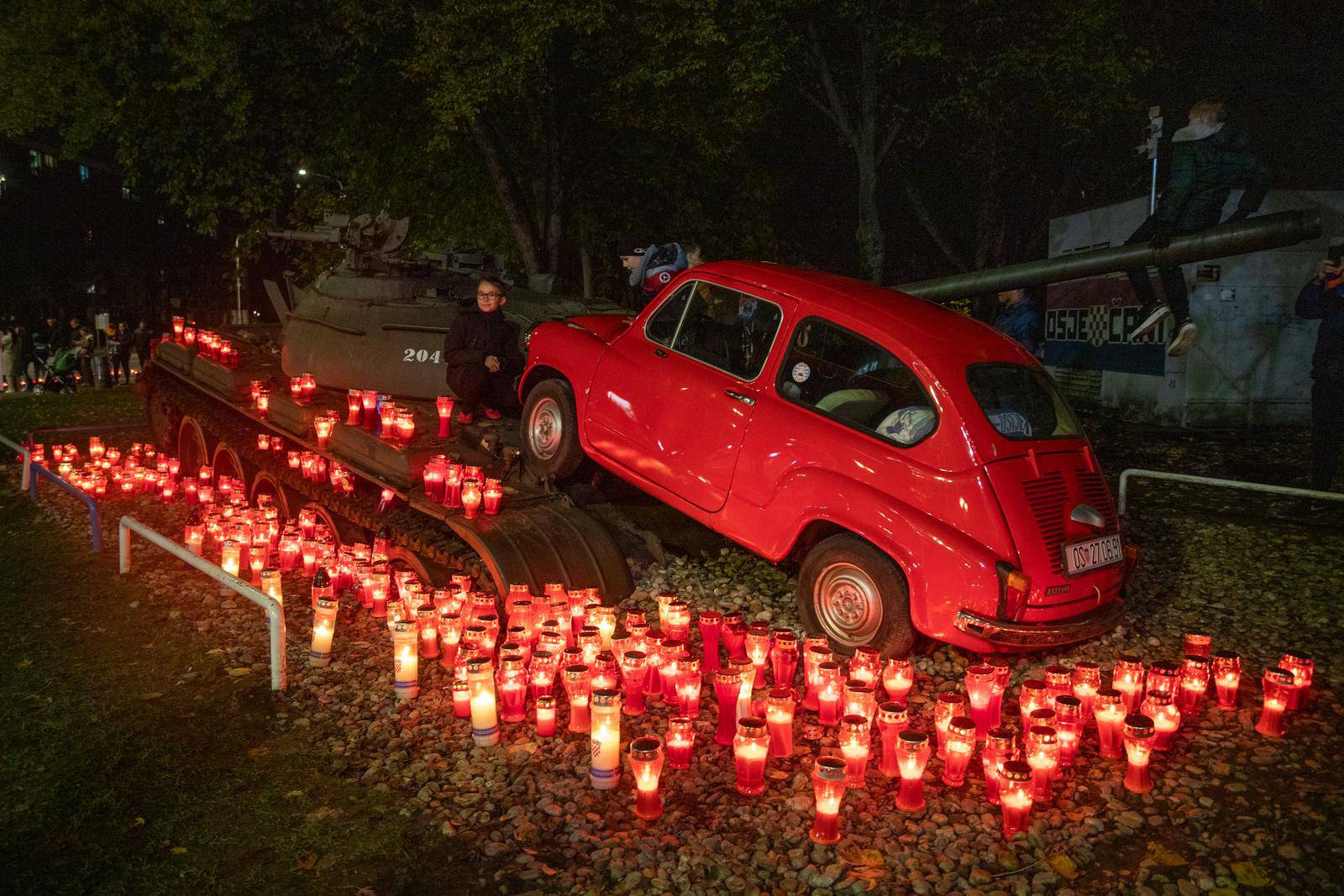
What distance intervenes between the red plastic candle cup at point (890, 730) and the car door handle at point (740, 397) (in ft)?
7.74

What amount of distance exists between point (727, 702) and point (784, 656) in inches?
24.2

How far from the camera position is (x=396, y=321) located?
33.6ft

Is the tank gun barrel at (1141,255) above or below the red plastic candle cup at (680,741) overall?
above

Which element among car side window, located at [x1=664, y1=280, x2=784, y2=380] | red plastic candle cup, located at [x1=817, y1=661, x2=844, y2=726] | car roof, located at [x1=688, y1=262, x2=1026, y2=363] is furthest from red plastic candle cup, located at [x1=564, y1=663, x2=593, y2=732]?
car roof, located at [x1=688, y1=262, x2=1026, y2=363]

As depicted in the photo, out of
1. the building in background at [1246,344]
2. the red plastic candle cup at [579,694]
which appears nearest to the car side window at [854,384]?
the red plastic candle cup at [579,694]

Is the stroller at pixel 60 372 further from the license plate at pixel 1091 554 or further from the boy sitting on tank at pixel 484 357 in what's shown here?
the license plate at pixel 1091 554

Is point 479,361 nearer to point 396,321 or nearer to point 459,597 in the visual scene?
point 396,321

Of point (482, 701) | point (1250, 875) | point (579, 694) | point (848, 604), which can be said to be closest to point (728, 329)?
point (848, 604)

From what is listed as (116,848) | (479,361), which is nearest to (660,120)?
(479,361)

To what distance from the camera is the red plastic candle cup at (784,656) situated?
582 centimetres

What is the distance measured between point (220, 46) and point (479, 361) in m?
12.2

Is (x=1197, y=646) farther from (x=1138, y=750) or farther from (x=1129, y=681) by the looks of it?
(x=1138, y=750)

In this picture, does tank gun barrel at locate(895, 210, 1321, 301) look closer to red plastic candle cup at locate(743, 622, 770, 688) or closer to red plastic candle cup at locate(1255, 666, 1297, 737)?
red plastic candle cup at locate(1255, 666, 1297, 737)

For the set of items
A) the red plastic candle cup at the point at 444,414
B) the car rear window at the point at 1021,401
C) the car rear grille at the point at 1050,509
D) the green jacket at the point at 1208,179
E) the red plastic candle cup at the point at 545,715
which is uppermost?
the green jacket at the point at 1208,179
